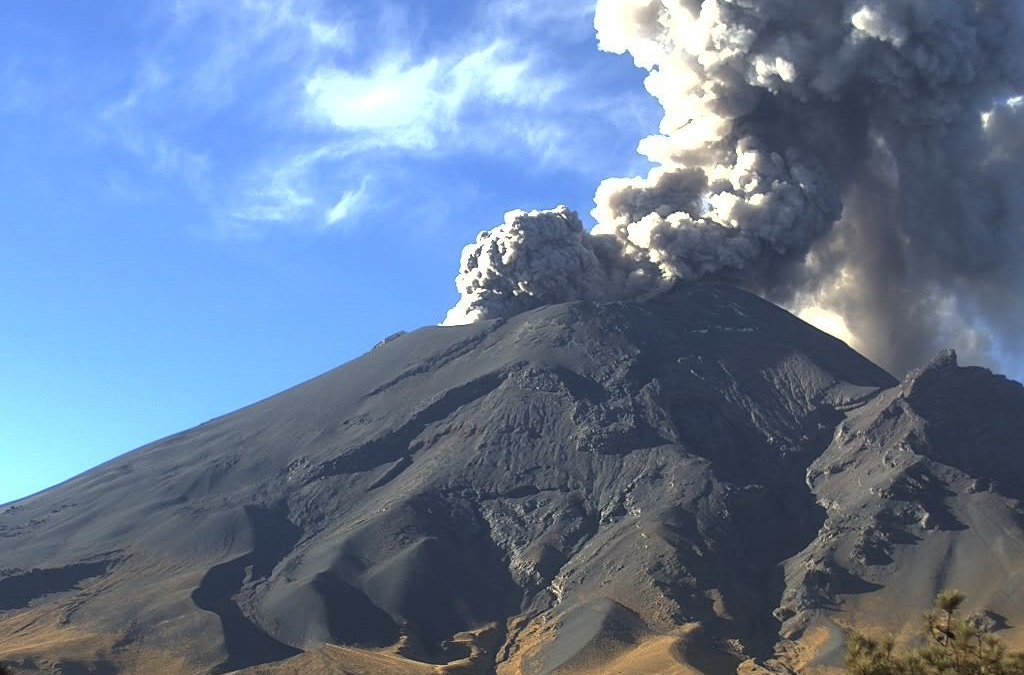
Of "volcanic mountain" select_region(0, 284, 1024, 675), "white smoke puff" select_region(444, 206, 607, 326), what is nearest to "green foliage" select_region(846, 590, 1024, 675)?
"volcanic mountain" select_region(0, 284, 1024, 675)

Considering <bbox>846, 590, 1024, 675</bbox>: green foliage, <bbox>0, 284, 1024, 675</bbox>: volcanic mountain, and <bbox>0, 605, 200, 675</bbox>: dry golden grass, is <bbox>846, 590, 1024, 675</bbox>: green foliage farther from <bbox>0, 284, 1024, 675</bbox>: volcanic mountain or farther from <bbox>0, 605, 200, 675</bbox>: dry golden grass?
<bbox>0, 605, 200, 675</bbox>: dry golden grass

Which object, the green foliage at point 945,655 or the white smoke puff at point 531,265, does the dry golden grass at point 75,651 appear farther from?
the green foliage at point 945,655

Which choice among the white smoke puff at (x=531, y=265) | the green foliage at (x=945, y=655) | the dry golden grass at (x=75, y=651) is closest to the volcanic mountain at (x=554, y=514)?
the dry golden grass at (x=75, y=651)

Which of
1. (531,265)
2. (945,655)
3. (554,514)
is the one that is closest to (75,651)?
(554,514)

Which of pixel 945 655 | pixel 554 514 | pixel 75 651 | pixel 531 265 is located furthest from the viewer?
pixel 531 265

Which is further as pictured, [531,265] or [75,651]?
[531,265]

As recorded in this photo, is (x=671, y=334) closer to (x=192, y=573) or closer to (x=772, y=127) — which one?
(x=772, y=127)

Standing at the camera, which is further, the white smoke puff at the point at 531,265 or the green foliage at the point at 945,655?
the white smoke puff at the point at 531,265

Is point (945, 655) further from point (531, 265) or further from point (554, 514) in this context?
point (531, 265)
